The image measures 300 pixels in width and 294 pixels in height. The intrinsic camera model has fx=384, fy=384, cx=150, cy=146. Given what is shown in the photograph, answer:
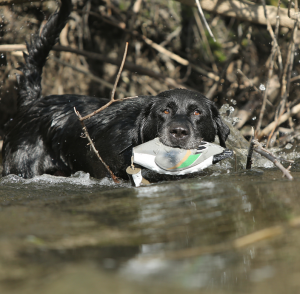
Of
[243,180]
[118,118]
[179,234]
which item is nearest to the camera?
[179,234]

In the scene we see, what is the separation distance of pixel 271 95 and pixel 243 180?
4.16 metres

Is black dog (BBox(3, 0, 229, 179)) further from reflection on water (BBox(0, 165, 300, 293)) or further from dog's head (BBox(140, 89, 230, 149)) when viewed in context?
reflection on water (BBox(0, 165, 300, 293))

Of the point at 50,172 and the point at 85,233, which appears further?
the point at 50,172

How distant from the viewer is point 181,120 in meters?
3.41

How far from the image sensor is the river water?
1.21 m

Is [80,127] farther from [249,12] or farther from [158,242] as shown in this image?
[249,12]

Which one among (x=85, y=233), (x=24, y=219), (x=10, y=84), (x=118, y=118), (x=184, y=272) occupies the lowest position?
(x=10, y=84)

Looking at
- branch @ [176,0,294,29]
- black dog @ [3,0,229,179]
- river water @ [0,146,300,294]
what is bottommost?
black dog @ [3,0,229,179]

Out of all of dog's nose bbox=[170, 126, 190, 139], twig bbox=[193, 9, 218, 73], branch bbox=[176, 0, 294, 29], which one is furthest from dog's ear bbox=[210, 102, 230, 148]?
twig bbox=[193, 9, 218, 73]

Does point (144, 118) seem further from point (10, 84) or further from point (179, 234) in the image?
point (10, 84)

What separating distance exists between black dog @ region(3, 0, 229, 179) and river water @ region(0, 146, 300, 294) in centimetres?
127

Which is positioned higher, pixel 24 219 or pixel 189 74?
pixel 24 219

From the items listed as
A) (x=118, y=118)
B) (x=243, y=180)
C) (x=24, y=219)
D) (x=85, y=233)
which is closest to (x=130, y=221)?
(x=85, y=233)

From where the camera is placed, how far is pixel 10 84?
22.3 ft
